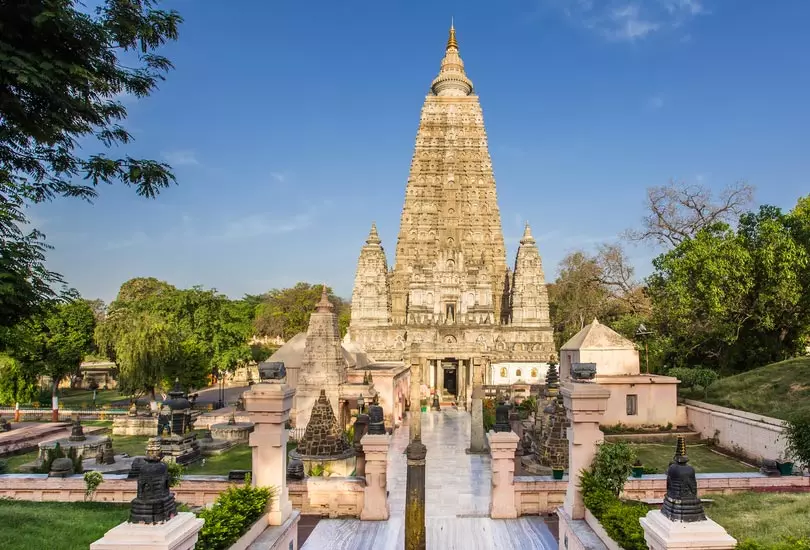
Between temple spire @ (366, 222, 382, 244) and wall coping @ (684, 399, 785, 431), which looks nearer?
wall coping @ (684, 399, 785, 431)

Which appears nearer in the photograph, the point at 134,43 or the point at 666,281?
the point at 134,43

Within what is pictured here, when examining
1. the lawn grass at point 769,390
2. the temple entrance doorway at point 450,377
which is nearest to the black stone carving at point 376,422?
the lawn grass at point 769,390

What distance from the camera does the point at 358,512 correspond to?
12.0 m

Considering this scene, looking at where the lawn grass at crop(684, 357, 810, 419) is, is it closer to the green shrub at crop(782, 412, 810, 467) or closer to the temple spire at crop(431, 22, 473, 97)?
the green shrub at crop(782, 412, 810, 467)

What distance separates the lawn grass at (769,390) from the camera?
19547 millimetres

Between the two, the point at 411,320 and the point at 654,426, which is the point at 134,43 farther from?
the point at 411,320

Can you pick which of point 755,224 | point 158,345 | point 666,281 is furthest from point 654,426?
point 158,345

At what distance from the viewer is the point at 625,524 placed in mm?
7027

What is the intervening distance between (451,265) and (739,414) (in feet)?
106

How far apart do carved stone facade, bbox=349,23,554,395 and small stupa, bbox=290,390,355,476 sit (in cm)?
2818

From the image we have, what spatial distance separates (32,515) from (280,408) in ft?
14.2

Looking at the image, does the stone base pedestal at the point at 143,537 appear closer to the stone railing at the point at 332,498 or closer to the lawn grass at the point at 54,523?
the lawn grass at the point at 54,523

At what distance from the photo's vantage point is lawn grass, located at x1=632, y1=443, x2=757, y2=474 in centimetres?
1648

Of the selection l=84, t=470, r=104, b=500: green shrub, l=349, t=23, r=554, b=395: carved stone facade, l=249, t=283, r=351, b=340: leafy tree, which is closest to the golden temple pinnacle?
l=349, t=23, r=554, b=395: carved stone facade
